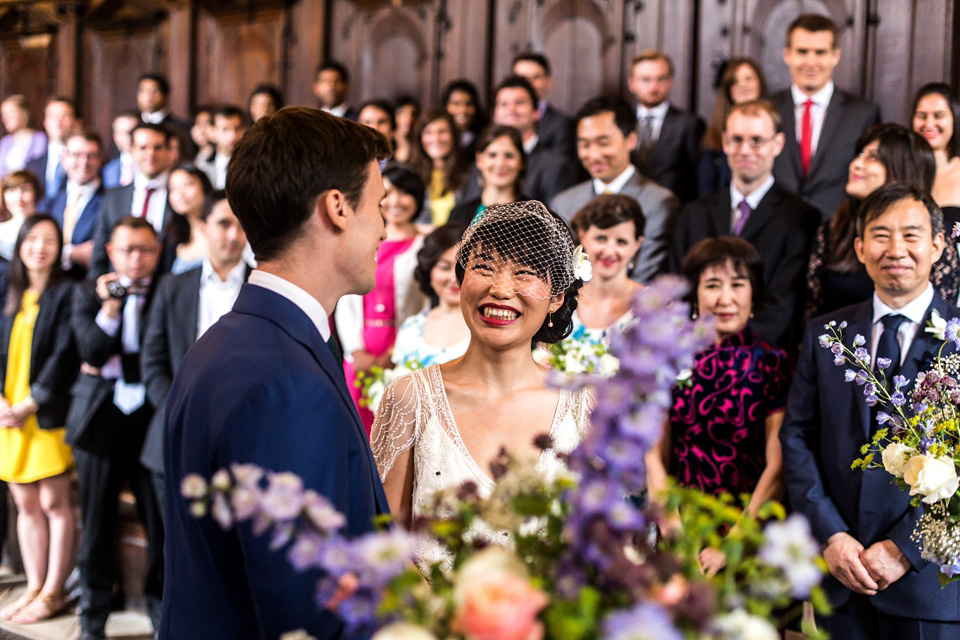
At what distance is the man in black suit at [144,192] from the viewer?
5496mm

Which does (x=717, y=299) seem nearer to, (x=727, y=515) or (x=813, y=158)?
(x=813, y=158)

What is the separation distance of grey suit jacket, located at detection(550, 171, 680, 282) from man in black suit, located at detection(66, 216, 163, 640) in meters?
1.95

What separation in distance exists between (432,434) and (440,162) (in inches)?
139

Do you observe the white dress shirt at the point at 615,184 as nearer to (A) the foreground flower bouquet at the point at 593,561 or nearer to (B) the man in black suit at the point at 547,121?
(B) the man in black suit at the point at 547,121

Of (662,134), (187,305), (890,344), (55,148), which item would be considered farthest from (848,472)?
(55,148)

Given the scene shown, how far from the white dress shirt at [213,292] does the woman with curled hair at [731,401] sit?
1.96 metres

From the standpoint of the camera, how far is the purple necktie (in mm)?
4031

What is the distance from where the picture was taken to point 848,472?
9.29ft

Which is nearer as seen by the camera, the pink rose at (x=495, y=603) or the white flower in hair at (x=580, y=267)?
the pink rose at (x=495, y=603)

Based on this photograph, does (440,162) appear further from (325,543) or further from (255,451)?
(325,543)

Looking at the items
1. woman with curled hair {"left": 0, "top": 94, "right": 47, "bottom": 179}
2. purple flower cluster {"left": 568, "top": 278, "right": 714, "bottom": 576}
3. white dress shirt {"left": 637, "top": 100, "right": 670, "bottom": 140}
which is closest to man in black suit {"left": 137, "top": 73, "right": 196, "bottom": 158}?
woman with curled hair {"left": 0, "top": 94, "right": 47, "bottom": 179}

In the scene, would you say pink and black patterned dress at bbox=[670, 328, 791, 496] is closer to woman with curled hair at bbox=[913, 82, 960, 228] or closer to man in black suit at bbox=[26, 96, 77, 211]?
woman with curled hair at bbox=[913, 82, 960, 228]

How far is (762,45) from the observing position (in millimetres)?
6281

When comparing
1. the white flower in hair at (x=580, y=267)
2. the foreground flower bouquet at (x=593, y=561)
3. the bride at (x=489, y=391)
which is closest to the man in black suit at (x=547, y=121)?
the white flower in hair at (x=580, y=267)
